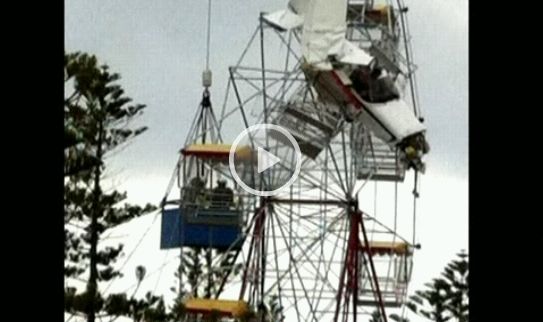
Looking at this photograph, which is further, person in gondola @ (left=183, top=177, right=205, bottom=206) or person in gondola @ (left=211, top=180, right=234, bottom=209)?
person in gondola @ (left=211, top=180, right=234, bottom=209)

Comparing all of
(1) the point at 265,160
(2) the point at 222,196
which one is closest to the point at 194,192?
(2) the point at 222,196

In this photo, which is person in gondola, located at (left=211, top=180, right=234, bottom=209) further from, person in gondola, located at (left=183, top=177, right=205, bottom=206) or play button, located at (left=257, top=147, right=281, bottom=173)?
play button, located at (left=257, top=147, right=281, bottom=173)

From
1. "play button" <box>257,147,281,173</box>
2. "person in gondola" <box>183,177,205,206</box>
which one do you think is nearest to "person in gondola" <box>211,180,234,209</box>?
"person in gondola" <box>183,177,205,206</box>

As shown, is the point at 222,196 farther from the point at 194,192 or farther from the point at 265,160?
the point at 265,160

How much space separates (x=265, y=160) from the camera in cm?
1341

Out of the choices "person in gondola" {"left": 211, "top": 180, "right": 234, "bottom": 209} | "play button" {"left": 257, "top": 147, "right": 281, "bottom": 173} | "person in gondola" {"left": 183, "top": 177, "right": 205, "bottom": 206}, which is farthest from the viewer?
"person in gondola" {"left": 211, "top": 180, "right": 234, "bottom": 209}

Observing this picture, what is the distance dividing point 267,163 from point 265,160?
0.09m

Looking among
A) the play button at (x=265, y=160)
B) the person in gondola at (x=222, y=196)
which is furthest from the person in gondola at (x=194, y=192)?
the play button at (x=265, y=160)

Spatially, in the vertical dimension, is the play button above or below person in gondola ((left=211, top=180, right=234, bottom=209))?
above

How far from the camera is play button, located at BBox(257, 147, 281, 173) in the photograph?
13.5 m

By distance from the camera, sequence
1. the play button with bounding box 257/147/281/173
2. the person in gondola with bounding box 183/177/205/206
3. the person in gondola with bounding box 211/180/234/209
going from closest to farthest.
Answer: the play button with bounding box 257/147/281/173, the person in gondola with bounding box 183/177/205/206, the person in gondola with bounding box 211/180/234/209
